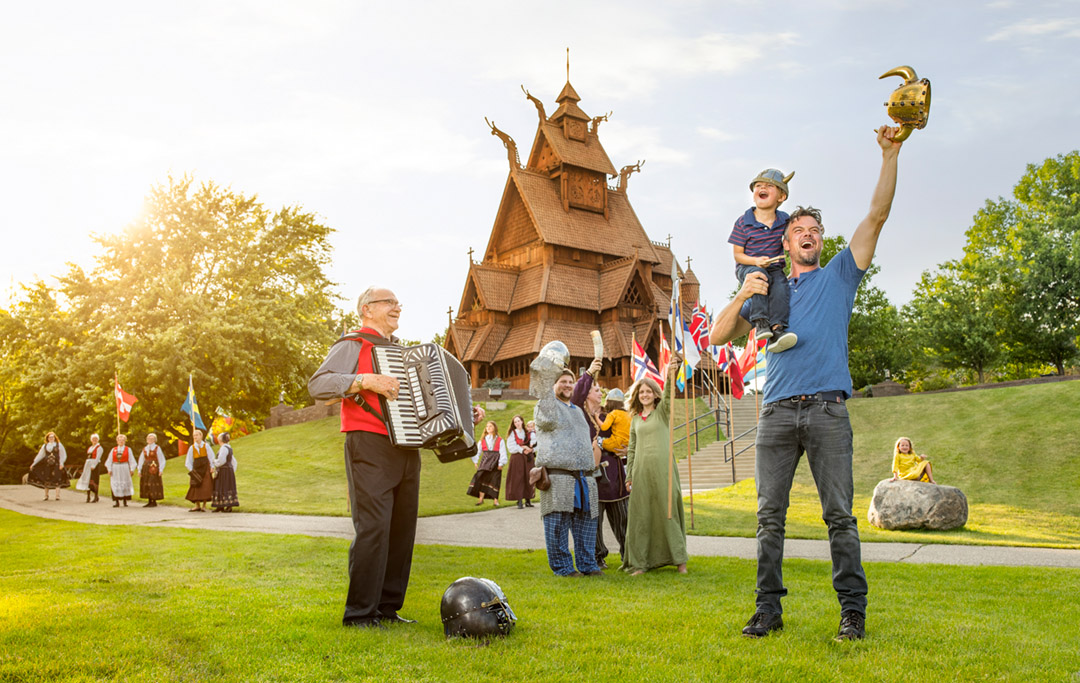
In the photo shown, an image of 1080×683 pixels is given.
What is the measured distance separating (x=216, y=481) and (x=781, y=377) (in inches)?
696

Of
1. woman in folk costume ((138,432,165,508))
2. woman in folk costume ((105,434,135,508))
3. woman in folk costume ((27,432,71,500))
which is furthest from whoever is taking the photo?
woman in folk costume ((27,432,71,500))

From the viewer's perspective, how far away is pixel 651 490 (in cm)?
849

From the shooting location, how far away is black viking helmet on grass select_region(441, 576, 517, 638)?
4.89m

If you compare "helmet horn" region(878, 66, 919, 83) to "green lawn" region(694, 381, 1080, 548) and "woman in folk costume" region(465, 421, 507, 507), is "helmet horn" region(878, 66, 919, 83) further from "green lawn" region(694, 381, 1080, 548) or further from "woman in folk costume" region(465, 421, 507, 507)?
"woman in folk costume" region(465, 421, 507, 507)

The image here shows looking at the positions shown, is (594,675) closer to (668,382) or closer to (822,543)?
(668,382)

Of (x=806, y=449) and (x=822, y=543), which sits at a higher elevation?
(x=806, y=449)

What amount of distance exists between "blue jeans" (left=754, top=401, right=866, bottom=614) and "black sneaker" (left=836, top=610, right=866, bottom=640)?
0.13 feet

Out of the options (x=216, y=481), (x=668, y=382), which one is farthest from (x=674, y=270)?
(x=216, y=481)

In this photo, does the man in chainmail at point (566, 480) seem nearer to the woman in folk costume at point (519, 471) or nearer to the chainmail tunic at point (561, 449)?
the chainmail tunic at point (561, 449)

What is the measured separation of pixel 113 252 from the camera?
37.5 m

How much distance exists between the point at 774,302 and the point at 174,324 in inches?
1374

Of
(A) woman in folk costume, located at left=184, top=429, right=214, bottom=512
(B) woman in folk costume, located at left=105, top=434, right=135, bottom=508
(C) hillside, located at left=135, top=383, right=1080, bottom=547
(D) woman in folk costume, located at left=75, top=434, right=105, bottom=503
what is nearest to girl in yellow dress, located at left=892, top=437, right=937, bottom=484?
(C) hillside, located at left=135, top=383, right=1080, bottom=547

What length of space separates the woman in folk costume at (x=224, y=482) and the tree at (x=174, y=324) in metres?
15.4

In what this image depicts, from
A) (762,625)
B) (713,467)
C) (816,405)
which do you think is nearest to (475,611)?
(762,625)
